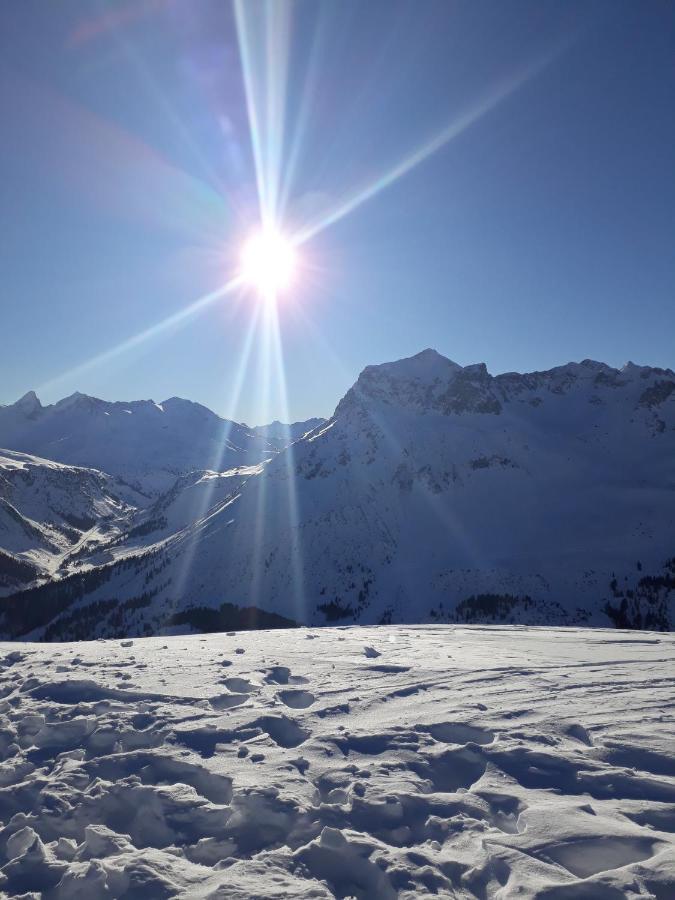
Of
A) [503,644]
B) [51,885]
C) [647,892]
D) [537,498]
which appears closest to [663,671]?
[503,644]

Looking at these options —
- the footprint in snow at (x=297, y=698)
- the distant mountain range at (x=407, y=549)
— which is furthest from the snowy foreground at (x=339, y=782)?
the distant mountain range at (x=407, y=549)

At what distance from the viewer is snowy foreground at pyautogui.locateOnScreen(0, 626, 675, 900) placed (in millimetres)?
5957

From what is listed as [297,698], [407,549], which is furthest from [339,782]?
[407,549]

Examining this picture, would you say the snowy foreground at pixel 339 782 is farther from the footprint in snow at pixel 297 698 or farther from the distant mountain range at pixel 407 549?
the distant mountain range at pixel 407 549

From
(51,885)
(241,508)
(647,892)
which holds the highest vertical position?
(241,508)

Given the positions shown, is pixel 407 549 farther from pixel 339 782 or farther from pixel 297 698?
pixel 339 782

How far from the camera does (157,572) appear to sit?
469 feet

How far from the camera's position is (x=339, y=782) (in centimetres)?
805

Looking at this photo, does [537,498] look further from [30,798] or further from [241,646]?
[30,798]

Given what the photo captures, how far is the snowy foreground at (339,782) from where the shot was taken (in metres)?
5.96

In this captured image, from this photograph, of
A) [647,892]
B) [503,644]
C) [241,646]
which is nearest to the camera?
[647,892]

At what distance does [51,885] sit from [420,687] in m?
8.85

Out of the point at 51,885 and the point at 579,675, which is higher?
the point at 579,675

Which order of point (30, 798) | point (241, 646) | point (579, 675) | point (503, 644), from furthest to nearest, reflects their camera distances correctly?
point (503, 644), point (241, 646), point (579, 675), point (30, 798)
